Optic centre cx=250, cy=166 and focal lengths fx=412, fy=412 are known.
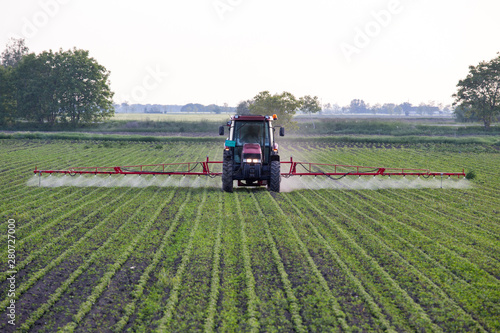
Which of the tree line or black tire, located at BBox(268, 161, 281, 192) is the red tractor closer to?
black tire, located at BBox(268, 161, 281, 192)

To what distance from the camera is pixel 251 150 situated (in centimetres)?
1362

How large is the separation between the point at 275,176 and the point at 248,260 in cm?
632

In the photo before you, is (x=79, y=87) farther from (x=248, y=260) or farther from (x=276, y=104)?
(x=248, y=260)

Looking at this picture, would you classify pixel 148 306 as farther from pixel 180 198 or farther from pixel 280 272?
pixel 180 198

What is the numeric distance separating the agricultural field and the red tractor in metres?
0.71

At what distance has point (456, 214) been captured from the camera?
11.9 meters

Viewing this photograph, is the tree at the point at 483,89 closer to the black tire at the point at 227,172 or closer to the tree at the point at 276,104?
the tree at the point at 276,104

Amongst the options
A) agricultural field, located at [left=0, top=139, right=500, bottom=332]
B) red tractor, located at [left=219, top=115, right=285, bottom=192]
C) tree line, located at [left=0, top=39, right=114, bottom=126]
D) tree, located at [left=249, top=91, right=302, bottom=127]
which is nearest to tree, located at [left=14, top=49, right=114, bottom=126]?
tree line, located at [left=0, top=39, right=114, bottom=126]

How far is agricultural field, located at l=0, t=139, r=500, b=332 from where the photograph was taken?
5.83m

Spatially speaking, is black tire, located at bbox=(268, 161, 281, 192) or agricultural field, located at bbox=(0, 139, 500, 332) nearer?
agricultural field, located at bbox=(0, 139, 500, 332)

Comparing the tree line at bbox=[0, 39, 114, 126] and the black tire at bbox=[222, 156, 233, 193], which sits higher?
the tree line at bbox=[0, 39, 114, 126]

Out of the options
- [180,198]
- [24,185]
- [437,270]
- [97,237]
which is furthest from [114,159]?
[437,270]

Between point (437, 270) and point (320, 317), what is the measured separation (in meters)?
2.98

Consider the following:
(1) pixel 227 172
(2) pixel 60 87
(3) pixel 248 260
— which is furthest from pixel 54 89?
(3) pixel 248 260
